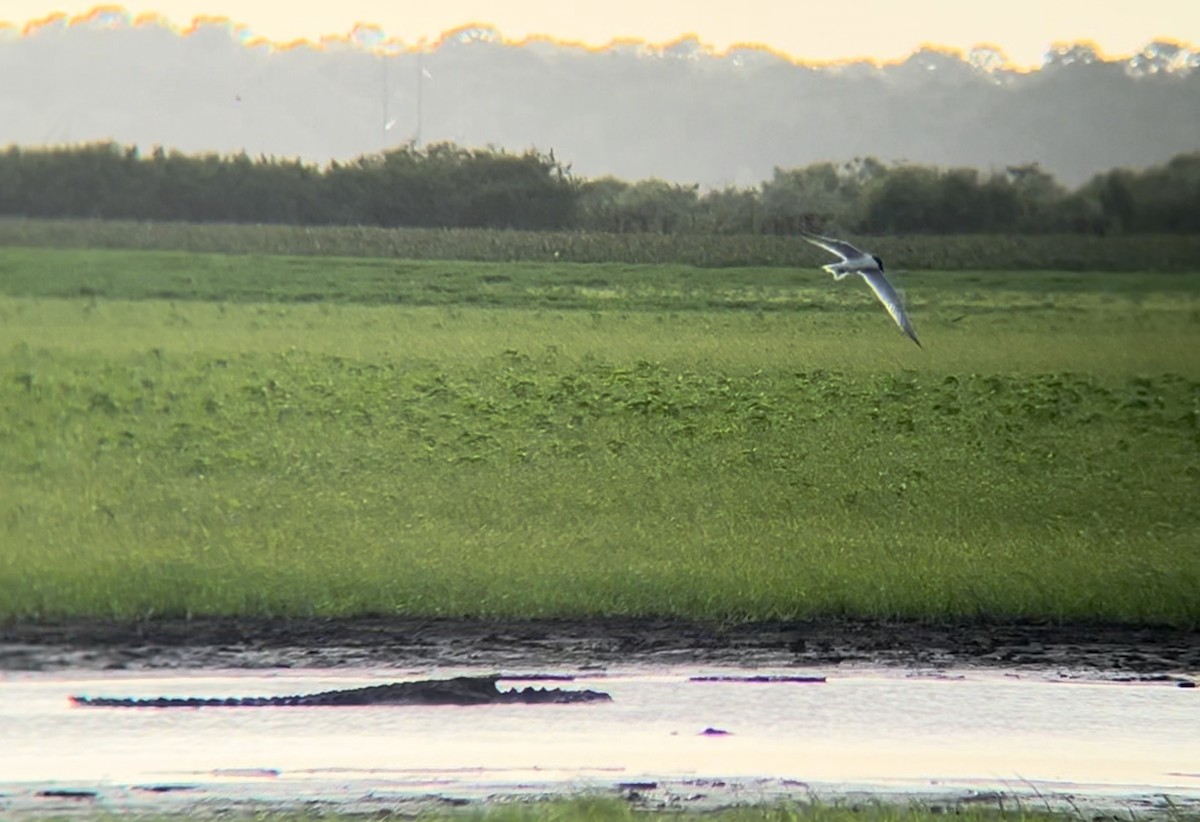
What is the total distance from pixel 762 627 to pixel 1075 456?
803 millimetres

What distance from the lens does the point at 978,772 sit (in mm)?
2596

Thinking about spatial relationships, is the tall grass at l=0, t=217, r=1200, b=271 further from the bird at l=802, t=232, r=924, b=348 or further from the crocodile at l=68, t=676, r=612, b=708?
the crocodile at l=68, t=676, r=612, b=708

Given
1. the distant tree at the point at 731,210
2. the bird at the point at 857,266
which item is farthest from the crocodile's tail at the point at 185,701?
the bird at the point at 857,266

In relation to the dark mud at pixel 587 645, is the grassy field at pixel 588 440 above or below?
above

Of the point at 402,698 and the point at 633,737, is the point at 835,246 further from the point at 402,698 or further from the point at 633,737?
the point at 402,698

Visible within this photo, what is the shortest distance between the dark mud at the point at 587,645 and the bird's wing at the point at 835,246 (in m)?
0.79

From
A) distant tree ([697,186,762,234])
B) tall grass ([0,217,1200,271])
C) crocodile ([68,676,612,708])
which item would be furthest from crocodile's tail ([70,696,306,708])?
distant tree ([697,186,762,234])

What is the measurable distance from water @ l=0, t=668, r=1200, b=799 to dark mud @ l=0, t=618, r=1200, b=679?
0.04 m

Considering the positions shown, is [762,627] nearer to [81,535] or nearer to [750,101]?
[750,101]

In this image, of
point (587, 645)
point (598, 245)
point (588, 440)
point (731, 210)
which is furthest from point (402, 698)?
point (731, 210)

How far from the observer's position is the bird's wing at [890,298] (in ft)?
9.73

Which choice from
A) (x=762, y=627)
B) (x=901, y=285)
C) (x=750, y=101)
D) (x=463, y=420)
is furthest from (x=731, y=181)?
(x=762, y=627)

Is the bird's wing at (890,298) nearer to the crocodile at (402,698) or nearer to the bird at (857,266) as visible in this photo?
the bird at (857,266)

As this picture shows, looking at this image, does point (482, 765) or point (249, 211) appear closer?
point (482, 765)
